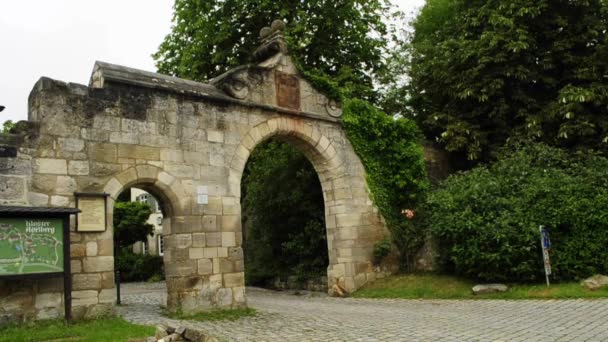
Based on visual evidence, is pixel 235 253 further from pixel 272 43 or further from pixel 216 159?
pixel 272 43

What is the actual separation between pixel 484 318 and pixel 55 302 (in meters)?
6.10

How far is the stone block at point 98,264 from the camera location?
24.7 ft

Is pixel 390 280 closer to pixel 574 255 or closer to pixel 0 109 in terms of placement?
pixel 574 255

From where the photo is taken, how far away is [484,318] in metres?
7.24

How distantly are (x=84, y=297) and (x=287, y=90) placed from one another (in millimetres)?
5831

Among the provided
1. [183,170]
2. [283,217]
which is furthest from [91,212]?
[283,217]

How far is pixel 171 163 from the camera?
8828mm

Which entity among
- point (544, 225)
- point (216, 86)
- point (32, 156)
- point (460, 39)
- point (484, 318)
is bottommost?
point (484, 318)

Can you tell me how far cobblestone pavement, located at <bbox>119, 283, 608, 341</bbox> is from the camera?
→ 19.7 feet

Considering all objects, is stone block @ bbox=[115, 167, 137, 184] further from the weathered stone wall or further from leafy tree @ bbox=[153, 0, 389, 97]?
leafy tree @ bbox=[153, 0, 389, 97]

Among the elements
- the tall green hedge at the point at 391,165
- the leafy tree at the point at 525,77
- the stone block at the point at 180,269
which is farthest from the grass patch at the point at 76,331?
the leafy tree at the point at 525,77

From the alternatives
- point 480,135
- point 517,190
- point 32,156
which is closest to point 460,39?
point 480,135

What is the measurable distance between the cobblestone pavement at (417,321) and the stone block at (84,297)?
2.54ft

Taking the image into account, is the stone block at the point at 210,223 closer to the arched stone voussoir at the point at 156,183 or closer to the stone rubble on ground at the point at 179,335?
the arched stone voussoir at the point at 156,183
